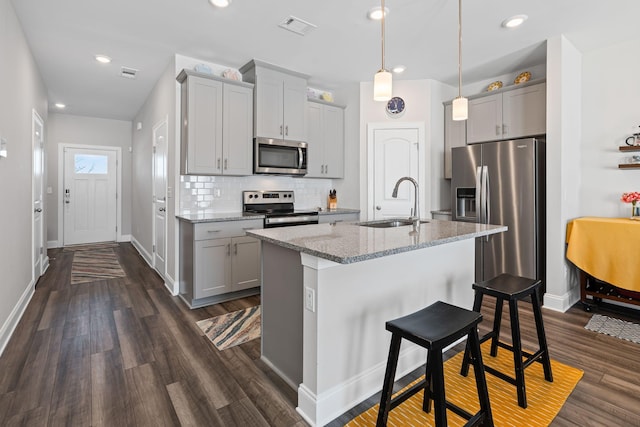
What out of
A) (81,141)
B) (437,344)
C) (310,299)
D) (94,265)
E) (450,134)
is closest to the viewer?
(437,344)

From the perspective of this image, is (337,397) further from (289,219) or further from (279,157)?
(279,157)

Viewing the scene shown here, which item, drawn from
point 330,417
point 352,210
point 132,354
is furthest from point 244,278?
point 330,417

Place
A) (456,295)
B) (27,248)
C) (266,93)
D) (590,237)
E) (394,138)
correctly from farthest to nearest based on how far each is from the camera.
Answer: (394,138) → (266,93) → (27,248) → (590,237) → (456,295)

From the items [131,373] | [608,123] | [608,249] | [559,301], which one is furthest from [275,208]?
[608,123]

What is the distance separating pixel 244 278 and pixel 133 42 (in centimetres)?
263

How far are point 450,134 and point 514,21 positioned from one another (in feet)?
5.53

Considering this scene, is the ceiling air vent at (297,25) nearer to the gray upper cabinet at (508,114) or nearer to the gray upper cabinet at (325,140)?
the gray upper cabinet at (325,140)

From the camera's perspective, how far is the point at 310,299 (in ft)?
5.56

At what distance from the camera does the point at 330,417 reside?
171 cm

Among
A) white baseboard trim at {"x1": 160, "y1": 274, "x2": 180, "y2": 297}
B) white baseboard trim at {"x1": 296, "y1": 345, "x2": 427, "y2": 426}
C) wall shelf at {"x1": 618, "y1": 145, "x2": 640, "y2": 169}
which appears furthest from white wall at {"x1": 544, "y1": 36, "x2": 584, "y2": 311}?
white baseboard trim at {"x1": 160, "y1": 274, "x2": 180, "y2": 297}

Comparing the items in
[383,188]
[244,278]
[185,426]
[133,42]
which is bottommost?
[185,426]

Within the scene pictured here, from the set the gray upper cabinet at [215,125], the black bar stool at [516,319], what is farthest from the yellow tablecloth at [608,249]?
the gray upper cabinet at [215,125]

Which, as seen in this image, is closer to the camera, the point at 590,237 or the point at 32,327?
the point at 32,327

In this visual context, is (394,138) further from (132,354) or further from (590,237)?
(132,354)
